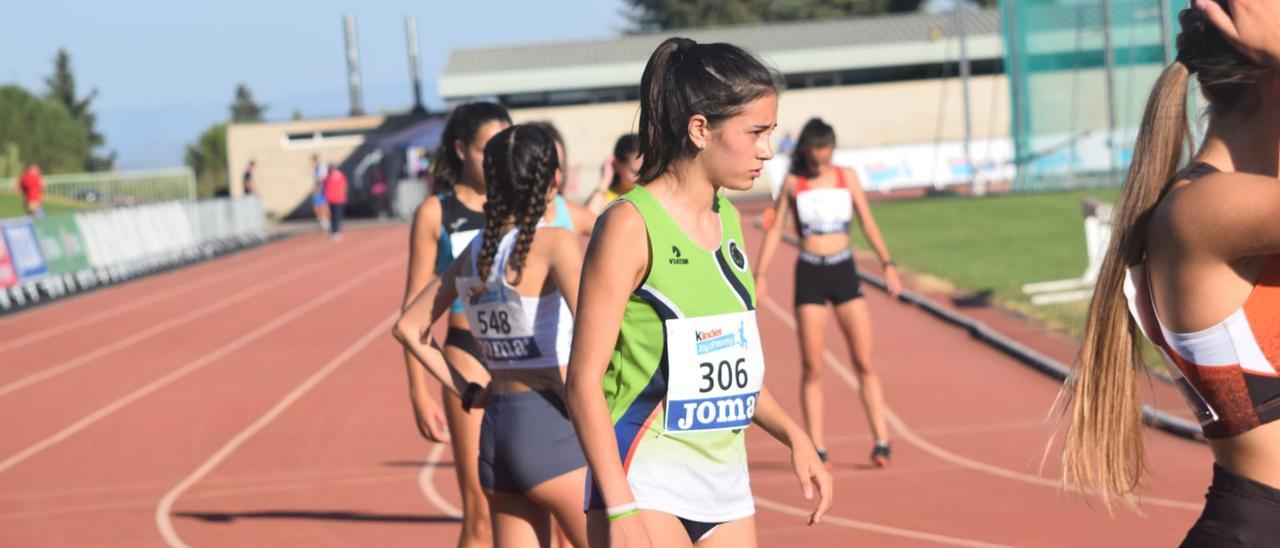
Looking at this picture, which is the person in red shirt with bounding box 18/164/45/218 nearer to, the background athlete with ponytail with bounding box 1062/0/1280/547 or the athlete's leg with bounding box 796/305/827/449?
the athlete's leg with bounding box 796/305/827/449

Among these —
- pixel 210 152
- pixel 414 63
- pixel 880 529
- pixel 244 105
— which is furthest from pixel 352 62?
pixel 244 105

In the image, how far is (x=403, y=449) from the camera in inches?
463

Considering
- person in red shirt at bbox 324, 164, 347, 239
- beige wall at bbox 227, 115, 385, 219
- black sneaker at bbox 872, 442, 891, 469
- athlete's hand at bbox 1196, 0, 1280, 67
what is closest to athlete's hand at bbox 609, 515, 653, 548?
athlete's hand at bbox 1196, 0, 1280, 67

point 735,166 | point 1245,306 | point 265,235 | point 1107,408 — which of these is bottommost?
point 265,235

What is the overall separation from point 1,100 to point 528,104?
1184 inches

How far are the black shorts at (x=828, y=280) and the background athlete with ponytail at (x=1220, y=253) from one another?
6.79 m

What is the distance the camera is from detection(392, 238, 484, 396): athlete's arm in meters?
5.30

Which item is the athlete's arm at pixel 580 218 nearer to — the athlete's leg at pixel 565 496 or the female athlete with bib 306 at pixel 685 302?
the athlete's leg at pixel 565 496

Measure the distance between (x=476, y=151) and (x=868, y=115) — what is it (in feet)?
177

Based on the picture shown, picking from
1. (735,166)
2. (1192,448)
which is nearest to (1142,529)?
(1192,448)

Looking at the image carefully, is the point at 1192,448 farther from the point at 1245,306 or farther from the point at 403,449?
the point at 1245,306

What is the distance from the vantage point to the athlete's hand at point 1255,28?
2643 mm

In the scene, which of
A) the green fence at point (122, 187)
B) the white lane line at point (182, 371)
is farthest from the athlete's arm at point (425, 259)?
the green fence at point (122, 187)

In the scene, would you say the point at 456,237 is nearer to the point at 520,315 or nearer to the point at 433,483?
the point at 520,315
